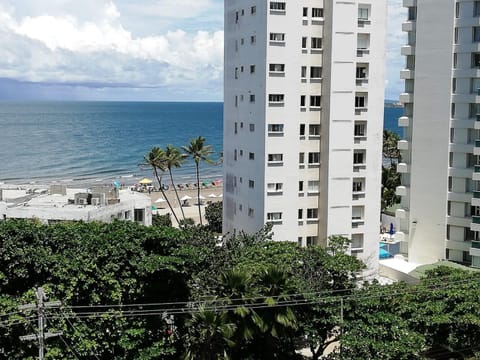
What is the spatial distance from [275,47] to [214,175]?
8801 centimetres

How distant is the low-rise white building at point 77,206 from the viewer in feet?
149

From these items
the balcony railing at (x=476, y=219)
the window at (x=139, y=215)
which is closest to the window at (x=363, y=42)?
the balcony railing at (x=476, y=219)

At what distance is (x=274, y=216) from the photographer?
156 ft

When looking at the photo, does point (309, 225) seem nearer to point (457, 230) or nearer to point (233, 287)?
point (457, 230)

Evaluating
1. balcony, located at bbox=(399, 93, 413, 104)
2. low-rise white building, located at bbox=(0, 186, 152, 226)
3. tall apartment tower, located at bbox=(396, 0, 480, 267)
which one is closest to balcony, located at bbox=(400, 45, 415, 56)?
tall apartment tower, located at bbox=(396, 0, 480, 267)

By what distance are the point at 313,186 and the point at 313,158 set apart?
2021 mm

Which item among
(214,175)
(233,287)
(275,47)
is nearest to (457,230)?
(275,47)

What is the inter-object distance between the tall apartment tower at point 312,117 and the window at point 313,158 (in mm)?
72

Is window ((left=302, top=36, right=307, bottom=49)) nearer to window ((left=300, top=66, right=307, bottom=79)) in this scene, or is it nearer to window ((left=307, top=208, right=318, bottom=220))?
window ((left=300, top=66, right=307, bottom=79))

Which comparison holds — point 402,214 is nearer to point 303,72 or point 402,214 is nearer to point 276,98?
point 303,72

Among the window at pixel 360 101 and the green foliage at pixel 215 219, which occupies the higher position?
the window at pixel 360 101

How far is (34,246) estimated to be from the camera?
29750 mm

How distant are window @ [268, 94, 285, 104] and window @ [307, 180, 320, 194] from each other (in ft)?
20.5

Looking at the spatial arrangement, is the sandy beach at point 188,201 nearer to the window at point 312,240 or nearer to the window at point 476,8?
the window at point 312,240
